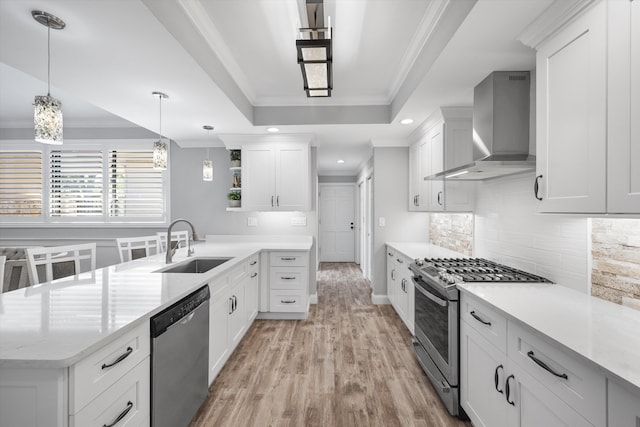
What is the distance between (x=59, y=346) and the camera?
98 centimetres

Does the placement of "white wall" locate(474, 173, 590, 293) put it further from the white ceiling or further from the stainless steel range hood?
the white ceiling

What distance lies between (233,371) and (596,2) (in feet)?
10.4

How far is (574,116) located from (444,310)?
1317 millimetres

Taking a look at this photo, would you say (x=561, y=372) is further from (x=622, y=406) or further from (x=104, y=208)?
(x=104, y=208)

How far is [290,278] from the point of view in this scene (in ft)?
12.1

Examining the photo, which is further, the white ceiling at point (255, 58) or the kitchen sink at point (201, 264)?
the kitchen sink at point (201, 264)

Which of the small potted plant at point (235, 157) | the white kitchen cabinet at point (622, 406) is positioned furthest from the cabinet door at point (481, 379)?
the small potted plant at point (235, 157)

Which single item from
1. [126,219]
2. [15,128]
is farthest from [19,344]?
[15,128]

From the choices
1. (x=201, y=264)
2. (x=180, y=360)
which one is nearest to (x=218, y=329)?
(x=180, y=360)

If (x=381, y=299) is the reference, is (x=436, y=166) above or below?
above

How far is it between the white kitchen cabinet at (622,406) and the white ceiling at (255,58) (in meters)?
1.61

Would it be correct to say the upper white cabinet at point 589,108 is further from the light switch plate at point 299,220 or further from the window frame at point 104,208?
the window frame at point 104,208

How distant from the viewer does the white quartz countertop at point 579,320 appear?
37.1 inches

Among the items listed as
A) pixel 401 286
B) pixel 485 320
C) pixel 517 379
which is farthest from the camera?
pixel 401 286
